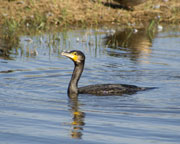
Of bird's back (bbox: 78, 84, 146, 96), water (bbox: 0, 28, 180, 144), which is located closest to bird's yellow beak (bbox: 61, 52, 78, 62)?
bird's back (bbox: 78, 84, 146, 96)

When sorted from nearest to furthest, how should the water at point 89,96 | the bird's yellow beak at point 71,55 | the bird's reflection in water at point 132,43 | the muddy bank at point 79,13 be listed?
1. the water at point 89,96
2. the bird's yellow beak at point 71,55
3. the bird's reflection in water at point 132,43
4. the muddy bank at point 79,13

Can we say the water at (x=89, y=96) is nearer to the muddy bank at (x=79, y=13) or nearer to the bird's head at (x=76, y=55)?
the bird's head at (x=76, y=55)

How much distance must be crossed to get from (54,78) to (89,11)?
33.5ft

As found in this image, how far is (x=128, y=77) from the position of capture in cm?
1323

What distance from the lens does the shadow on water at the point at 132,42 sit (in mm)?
16469

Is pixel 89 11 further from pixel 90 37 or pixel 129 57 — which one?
pixel 129 57

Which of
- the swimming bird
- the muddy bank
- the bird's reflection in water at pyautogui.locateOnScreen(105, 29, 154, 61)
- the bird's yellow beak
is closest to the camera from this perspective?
the bird's yellow beak

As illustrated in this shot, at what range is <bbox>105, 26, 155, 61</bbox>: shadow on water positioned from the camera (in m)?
16.5

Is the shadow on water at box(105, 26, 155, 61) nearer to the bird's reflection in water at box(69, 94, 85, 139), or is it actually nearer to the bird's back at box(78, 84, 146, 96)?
the bird's back at box(78, 84, 146, 96)

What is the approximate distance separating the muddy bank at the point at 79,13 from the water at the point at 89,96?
6.97 feet

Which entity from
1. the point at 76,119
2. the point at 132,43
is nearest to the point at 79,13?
the point at 132,43

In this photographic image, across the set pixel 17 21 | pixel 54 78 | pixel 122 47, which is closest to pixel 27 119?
pixel 54 78

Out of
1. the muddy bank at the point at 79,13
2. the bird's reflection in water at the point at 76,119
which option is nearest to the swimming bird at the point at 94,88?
the bird's reflection in water at the point at 76,119

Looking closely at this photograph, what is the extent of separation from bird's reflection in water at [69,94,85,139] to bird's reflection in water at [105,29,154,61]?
5.48 m
